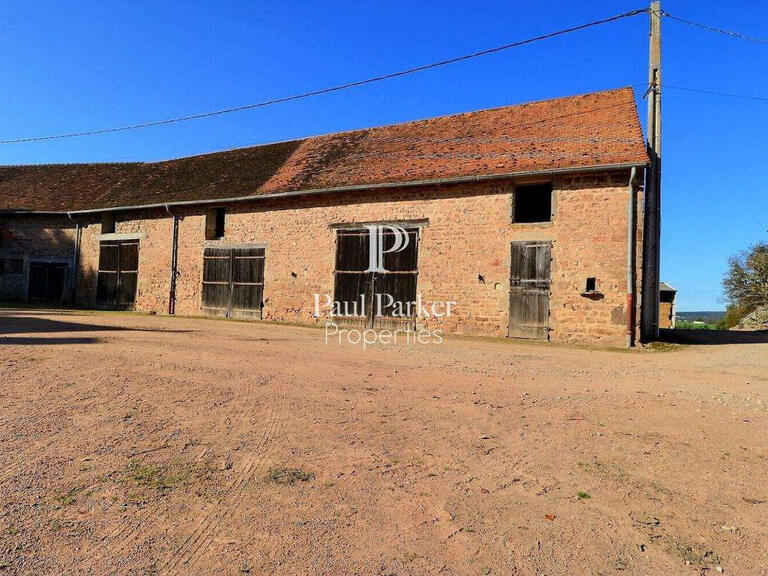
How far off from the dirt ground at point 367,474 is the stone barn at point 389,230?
19.6 ft

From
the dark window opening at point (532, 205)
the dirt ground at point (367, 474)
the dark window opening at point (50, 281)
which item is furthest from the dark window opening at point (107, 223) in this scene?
the dark window opening at point (532, 205)

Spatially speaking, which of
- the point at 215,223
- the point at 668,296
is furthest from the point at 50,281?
the point at 668,296

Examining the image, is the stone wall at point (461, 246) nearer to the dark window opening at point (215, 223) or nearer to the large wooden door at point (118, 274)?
the dark window opening at point (215, 223)

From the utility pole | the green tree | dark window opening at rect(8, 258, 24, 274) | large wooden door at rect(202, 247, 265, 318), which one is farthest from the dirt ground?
the green tree

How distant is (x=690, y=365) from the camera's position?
7379 mm

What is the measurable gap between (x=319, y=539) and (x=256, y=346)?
610 cm

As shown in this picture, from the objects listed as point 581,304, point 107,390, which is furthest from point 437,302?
point 107,390

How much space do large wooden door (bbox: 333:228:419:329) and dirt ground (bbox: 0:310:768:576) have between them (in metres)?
7.37

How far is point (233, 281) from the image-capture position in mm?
15352

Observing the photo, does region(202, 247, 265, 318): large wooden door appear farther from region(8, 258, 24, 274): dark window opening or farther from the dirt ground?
region(8, 258, 24, 274): dark window opening

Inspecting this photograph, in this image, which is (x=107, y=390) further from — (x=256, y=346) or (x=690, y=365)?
(x=690, y=365)

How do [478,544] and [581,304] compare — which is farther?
[581,304]

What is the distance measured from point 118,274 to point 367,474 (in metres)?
18.3

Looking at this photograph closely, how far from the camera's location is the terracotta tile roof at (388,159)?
11.6 m
